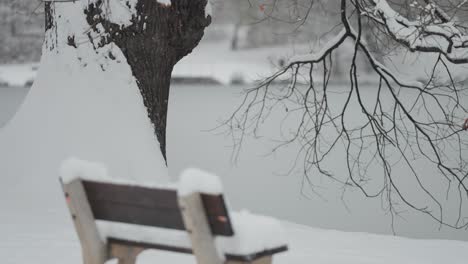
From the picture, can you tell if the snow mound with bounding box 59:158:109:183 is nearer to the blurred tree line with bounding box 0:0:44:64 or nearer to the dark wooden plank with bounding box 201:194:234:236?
the dark wooden plank with bounding box 201:194:234:236

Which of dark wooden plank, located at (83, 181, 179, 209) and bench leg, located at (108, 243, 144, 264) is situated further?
bench leg, located at (108, 243, 144, 264)

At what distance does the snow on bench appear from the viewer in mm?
3359

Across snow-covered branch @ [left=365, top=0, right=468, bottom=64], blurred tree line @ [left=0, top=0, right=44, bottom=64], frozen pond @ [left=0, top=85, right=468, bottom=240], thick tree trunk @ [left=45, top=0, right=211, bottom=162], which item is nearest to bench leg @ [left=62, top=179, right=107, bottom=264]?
snow-covered branch @ [left=365, top=0, right=468, bottom=64]

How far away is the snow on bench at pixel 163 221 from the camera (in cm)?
336

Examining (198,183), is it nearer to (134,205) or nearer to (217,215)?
(217,215)

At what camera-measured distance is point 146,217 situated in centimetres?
372

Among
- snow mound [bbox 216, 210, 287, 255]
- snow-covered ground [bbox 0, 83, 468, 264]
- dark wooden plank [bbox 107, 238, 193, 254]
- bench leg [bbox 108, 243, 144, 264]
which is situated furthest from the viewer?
snow-covered ground [bbox 0, 83, 468, 264]

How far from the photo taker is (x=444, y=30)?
7637mm

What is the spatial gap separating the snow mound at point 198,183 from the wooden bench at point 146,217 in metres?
0.03

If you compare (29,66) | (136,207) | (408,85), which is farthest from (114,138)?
(29,66)

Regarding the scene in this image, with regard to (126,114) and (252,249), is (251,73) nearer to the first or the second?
(126,114)

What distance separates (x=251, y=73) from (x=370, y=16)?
114ft

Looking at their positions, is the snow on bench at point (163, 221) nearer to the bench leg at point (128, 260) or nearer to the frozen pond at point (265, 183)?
the bench leg at point (128, 260)

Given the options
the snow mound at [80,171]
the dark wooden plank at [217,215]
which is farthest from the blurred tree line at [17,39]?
the dark wooden plank at [217,215]
